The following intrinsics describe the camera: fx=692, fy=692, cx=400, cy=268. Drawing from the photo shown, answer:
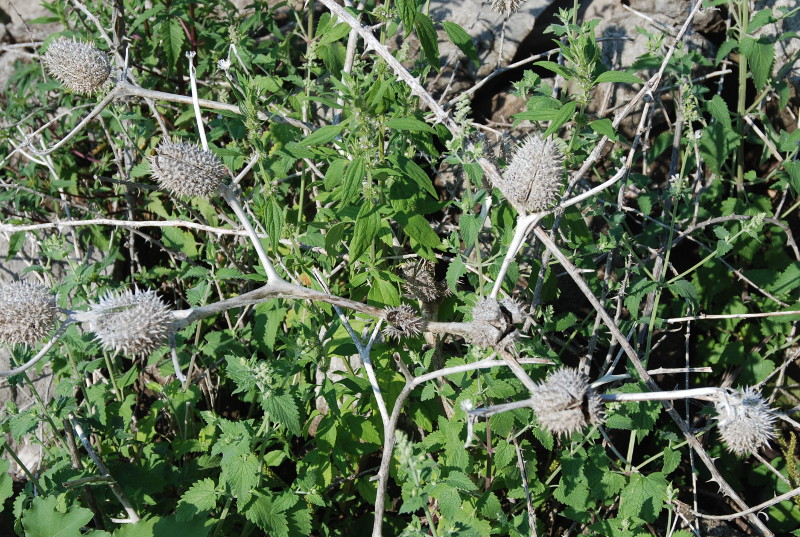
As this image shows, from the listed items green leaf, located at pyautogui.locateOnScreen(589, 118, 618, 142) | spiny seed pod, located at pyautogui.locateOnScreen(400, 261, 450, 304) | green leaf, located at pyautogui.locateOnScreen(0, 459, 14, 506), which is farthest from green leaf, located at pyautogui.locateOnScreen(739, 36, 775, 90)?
green leaf, located at pyautogui.locateOnScreen(0, 459, 14, 506)

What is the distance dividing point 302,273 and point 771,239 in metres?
3.08

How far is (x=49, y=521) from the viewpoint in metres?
2.85

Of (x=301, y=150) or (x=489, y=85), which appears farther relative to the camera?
(x=489, y=85)

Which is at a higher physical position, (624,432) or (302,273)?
(302,273)

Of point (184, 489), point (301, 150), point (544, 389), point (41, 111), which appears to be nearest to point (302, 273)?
point (301, 150)

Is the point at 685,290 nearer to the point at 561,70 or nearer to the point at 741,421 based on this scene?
the point at 561,70

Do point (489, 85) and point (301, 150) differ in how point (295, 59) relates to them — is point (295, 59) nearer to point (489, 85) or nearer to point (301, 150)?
point (489, 85)

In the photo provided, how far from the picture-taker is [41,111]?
16.5 ft

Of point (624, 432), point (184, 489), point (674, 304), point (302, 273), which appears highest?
point (302, 273)

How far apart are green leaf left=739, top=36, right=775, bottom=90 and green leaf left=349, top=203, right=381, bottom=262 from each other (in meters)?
2.53

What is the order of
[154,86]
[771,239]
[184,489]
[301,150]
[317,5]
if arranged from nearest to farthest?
[301,150] < [184,489] < [771,239] < [154,86] < [317,5]

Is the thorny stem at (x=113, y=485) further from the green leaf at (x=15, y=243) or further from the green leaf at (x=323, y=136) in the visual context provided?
the green leaf at (x=323, y=136)

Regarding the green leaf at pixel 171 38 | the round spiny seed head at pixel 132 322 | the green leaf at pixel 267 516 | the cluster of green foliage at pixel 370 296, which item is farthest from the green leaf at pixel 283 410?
the green leaf at pixel 171 38

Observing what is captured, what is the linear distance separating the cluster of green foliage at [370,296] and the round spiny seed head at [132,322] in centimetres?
81
